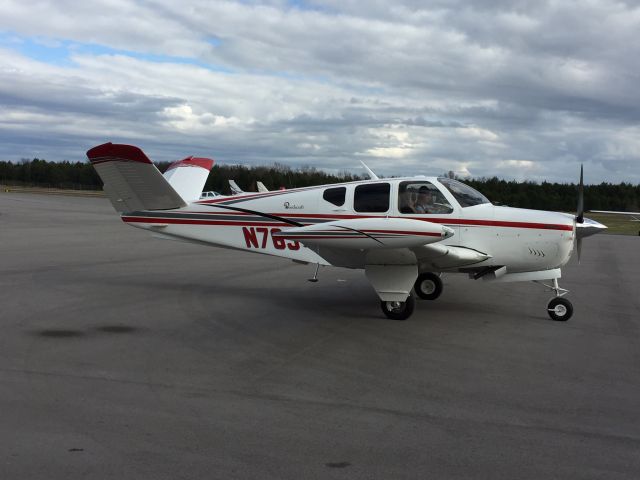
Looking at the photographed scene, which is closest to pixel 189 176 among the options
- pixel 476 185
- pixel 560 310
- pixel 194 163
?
pixel 194 163

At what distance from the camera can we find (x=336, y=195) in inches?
388

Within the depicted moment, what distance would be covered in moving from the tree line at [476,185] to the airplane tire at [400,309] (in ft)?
75.0

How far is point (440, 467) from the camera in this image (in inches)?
159

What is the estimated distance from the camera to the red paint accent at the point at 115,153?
9.90 meters

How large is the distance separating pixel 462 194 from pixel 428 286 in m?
2.08

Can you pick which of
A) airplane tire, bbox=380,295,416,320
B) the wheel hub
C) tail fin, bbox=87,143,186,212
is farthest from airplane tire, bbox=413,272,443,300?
tail fin, bbox=87,143,186,212

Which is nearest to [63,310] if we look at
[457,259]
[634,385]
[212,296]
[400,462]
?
[212,296]

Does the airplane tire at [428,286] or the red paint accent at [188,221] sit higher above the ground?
the red paint accent at [188,221]

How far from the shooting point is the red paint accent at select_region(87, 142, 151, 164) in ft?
32.5

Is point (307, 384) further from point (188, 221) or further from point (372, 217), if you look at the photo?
point (188, 221)

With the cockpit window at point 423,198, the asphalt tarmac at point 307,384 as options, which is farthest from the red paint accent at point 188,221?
the cockpit window at point 423,198

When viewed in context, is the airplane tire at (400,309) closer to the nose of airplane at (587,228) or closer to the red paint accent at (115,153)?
the nose of airplane at (587,228)

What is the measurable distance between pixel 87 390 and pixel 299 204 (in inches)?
207

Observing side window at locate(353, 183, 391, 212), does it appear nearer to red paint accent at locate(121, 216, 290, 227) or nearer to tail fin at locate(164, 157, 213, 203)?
red paint accent at locate(121, 216, 290, 227)
